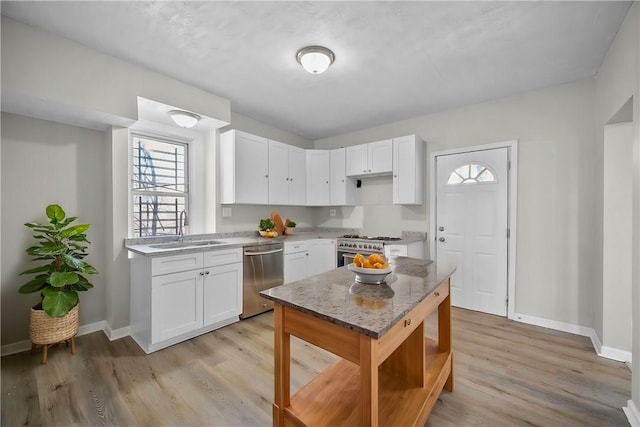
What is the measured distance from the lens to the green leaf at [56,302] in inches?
82.1

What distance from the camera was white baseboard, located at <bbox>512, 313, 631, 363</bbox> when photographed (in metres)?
2.25

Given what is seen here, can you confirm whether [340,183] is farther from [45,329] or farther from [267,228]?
[45,329]

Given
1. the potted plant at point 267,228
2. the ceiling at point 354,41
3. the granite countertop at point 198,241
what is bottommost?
the granite countertop at point 198,241

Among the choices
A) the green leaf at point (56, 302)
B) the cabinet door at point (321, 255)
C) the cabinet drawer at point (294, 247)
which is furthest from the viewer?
the cabinet door at point (321, 255)

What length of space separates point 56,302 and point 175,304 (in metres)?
0.84

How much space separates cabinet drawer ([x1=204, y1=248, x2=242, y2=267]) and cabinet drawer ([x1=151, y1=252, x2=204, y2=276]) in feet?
0.24

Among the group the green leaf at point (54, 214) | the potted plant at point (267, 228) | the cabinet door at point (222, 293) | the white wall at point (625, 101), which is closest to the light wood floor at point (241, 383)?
the cabinet door at point (222, 293)

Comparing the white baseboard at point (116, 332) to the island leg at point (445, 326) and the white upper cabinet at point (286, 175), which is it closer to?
the white upper cabinet at point (286, 175)

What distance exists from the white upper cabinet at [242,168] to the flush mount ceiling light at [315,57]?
4.94ft

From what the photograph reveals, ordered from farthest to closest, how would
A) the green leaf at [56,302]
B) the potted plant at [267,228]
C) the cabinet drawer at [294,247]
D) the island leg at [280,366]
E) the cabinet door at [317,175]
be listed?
the cabinet door at [317,175] < the potted plant at [267,228] < the cabinet drawer at [294,247] < the green leaf at [56,302] < the island leg at [280,366]

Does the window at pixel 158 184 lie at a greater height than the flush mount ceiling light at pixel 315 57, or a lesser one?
lesser

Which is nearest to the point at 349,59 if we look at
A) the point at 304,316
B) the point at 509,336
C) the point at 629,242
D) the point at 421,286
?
the point at 421,286

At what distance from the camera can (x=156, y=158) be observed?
10.7ft

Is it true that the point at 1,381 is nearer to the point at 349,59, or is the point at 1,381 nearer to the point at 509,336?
the point at 349,59
